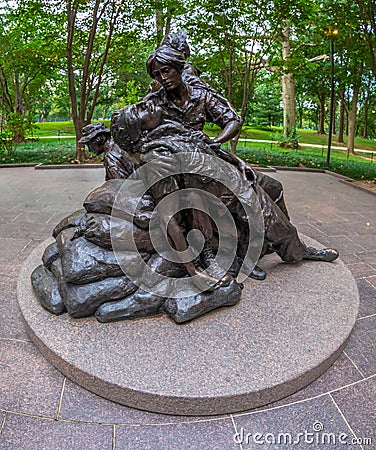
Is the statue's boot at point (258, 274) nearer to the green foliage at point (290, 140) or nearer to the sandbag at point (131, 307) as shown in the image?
the sandbag at point (131, 307)

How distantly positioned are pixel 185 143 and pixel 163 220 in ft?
2.01

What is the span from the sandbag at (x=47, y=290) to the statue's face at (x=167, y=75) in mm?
1732

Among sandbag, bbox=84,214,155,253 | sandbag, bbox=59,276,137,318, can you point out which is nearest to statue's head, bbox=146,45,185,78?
sandbag, bbox=84,214,155,253

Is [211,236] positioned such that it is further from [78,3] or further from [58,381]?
[78,3]

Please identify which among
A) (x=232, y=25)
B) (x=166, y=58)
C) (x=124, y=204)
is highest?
(x=232, y=25)

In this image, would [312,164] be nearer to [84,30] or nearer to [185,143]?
[84,30]

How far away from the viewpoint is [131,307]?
2693mm

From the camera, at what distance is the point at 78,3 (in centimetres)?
971

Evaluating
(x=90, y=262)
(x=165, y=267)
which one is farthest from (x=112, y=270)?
(x=165, y=267)

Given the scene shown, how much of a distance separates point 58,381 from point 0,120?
11.9 m

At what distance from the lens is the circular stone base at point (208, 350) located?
2.15 metres

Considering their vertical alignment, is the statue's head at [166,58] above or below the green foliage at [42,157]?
above

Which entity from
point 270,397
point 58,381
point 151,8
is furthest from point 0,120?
point 270,397

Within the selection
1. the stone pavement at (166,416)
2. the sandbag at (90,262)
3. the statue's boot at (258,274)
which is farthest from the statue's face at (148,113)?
the stone pavement at (166,416)
